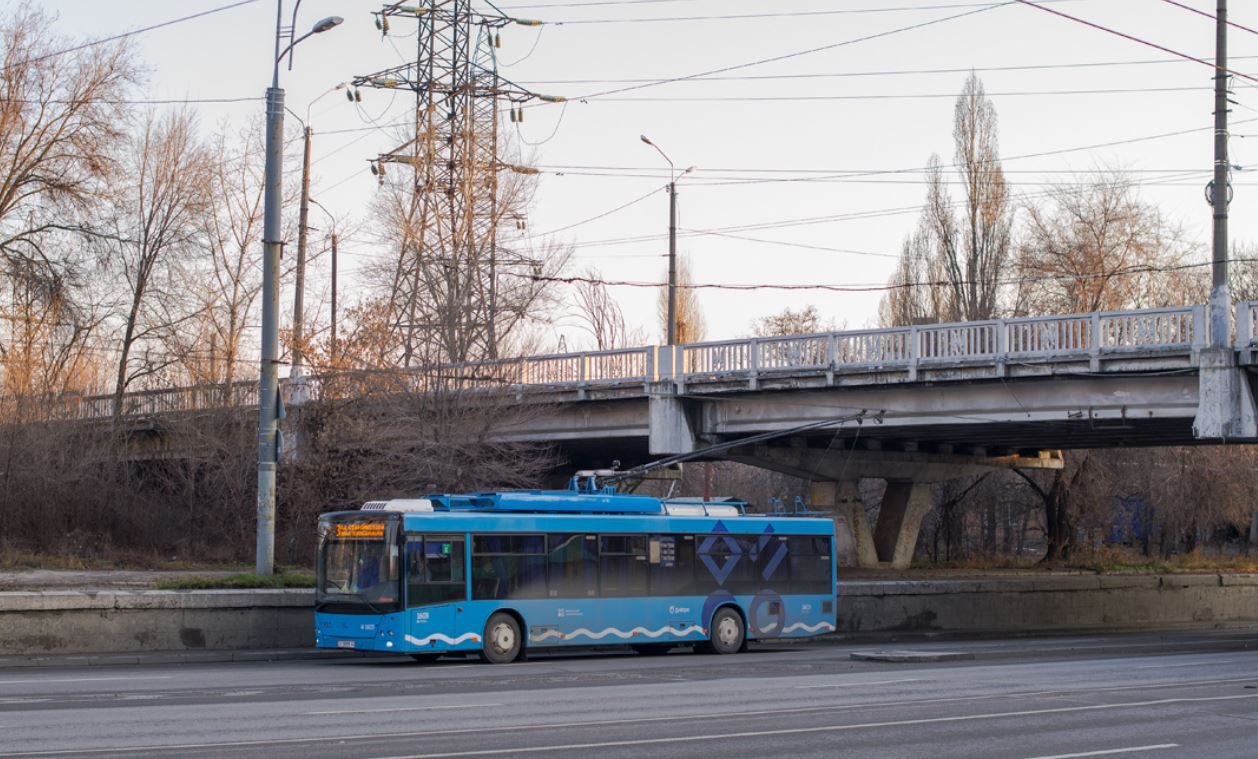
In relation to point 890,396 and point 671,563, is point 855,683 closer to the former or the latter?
point 671,563

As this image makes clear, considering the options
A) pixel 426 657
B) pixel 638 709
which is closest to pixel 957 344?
pixel 426 657

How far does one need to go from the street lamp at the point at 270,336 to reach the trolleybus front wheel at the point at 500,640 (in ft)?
15.3

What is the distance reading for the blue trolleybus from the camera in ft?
78.2

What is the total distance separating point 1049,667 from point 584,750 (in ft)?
44.1

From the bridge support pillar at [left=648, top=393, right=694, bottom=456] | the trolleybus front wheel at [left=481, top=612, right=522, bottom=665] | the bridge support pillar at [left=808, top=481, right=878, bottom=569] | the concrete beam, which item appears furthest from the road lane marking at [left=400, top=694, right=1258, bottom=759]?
the bridge support pillar at [left=808, top=481, right=878, bottom=569]

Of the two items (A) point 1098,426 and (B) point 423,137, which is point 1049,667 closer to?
(A) point 1098,426

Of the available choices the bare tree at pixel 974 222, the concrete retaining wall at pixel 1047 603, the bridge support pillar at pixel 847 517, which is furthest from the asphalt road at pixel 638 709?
the bare tree at pixel 974 222

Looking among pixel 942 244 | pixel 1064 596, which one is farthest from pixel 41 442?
pixel 942 244

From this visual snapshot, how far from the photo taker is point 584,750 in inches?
491

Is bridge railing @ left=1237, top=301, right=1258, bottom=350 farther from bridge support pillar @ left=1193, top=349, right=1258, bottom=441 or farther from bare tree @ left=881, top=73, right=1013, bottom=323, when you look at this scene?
bare tree @ left=881, top=73, right=1013, bottom=323

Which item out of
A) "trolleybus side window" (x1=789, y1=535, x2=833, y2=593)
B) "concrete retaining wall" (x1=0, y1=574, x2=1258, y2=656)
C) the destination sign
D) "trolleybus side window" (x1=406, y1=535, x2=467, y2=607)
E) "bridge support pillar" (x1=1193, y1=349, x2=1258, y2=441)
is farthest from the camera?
"bridge support pillar" (x1=1193, y1=349, x2=1258, y2=441)

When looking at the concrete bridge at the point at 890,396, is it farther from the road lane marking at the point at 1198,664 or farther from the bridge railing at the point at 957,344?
the road lane marking at the point at 1198,664

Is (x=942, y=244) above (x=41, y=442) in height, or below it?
above

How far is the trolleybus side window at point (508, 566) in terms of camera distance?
2450 centimetres
